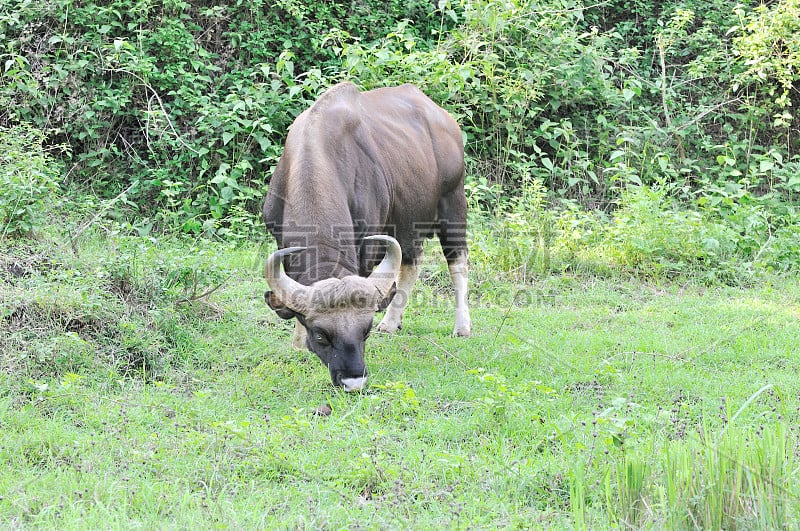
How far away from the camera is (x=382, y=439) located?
4801 millimetres

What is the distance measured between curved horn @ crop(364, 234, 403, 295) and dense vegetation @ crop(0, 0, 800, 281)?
10.2 ft

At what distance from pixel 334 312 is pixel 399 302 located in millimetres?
1982

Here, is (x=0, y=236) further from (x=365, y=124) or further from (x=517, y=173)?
Answer: (x=517, y=173)

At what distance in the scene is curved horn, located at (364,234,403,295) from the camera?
6023 millimetres

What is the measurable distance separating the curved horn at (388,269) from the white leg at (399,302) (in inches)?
51.6

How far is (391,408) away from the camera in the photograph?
532cm

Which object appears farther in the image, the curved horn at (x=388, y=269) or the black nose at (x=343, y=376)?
the curved horn at (x=388, y=269)

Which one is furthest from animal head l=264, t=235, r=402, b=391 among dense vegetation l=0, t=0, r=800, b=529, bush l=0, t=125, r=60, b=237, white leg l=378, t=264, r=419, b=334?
bush l=0, t=125, r=60, b=237

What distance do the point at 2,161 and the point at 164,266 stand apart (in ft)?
7.61

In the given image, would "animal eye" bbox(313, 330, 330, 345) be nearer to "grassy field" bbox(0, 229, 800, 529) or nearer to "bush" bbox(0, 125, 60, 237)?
"grassy field" bbox(0, 229, 800, 529)

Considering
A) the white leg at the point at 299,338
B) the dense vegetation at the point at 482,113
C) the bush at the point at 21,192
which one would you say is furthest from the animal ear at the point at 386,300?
the bush at the point at 21,192

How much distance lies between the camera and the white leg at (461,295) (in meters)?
7.58

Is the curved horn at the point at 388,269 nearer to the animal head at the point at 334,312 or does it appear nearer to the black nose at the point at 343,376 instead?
the animal head at the point at 334,312

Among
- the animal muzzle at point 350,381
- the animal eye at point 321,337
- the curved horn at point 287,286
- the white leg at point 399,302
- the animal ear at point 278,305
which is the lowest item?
the white leg at point 399,302
